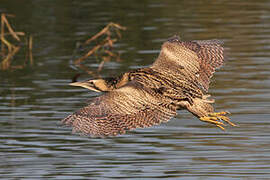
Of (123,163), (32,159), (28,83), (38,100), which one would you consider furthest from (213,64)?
(28,83)

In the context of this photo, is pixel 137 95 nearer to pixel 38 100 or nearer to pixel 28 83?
pixel 38 100

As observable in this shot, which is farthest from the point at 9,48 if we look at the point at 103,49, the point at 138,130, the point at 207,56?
the point at 207,56

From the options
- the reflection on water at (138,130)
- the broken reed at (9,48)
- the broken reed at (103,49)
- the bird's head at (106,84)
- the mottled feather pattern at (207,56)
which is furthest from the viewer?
the broken reed at (9,48)

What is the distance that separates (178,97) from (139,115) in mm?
520

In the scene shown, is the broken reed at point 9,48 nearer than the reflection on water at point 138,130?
No

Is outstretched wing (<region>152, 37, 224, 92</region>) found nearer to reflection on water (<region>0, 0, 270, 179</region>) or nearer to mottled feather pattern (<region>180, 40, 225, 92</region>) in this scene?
mottled feather pattern (<region>180, 40, 225, 92</region>)

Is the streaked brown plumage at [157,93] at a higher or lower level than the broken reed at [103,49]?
higher

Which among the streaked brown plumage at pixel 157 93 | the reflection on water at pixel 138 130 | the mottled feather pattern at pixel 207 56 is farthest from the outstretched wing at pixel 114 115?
the reflection on water at pixel 138 130

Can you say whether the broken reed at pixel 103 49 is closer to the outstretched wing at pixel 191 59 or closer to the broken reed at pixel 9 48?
the broken reed at pixel 9 48

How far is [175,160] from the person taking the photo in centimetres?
1071

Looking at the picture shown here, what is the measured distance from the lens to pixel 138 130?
12398mm

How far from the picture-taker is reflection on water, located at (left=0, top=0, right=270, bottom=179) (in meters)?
10.6

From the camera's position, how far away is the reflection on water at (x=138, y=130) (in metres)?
10.6

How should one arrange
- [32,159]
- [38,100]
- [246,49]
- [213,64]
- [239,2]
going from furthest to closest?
[239,2], [246,49], [38,100], [32,159], [213,64]
